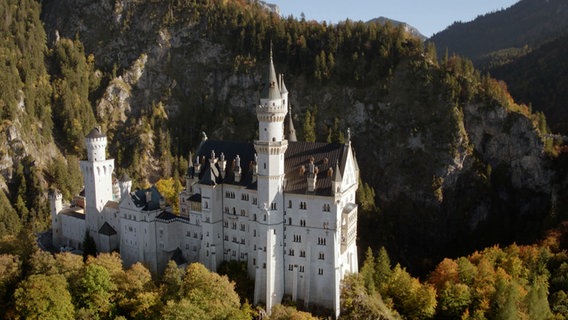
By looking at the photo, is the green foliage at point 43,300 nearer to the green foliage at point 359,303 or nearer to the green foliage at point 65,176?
the green foliage at point 359,303

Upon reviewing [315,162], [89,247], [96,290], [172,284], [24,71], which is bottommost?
[96,290]

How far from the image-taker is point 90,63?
168625 millimetres

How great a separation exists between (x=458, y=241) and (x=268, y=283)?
74.3 metres

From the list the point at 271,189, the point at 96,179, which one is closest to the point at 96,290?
the point at 96,179

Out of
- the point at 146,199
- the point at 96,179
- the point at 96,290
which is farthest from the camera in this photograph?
the point at 96,179

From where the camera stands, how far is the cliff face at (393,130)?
13238 cm

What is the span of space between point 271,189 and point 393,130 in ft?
250

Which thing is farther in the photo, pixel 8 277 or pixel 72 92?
pixel 72 92

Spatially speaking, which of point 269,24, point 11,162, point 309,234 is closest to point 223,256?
point 309,234

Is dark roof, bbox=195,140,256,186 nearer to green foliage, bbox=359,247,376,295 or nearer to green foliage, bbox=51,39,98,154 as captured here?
green foliage, bbox=359,247,376,295

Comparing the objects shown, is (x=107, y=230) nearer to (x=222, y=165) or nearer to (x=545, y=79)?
(x=222, y=165)

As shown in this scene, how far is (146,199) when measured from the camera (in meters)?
84.2

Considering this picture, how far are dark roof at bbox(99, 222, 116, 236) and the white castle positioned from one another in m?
0.20

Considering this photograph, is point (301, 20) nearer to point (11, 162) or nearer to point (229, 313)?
point (11, 162)
